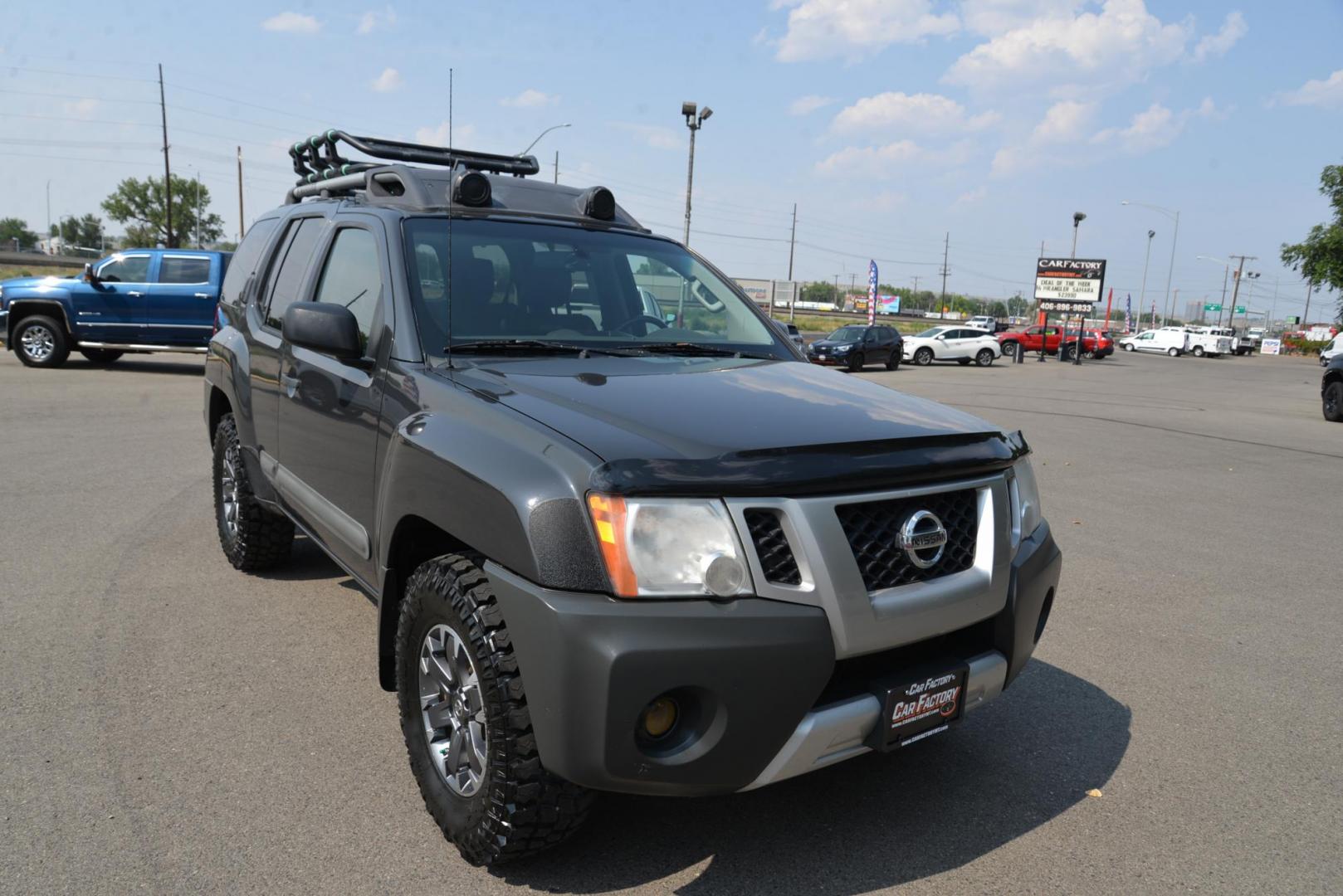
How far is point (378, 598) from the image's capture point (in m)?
3.18

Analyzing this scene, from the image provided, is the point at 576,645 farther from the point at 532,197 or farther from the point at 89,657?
the point at 89,657

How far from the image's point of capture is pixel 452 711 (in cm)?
272

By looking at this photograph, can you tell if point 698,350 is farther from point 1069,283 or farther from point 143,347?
point 1069,283

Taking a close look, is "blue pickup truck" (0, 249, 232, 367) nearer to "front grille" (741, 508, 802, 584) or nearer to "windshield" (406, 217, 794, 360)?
"windshield" (406, 217, 794, 360)

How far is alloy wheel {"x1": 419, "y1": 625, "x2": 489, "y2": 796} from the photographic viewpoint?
103 inches

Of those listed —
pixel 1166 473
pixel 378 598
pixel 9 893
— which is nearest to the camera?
pixel 9 893

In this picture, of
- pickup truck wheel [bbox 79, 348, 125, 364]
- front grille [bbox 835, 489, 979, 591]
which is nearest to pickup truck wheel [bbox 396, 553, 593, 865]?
front grille [bbox 835, 489, 979, 591]

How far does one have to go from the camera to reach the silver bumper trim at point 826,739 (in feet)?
7.68

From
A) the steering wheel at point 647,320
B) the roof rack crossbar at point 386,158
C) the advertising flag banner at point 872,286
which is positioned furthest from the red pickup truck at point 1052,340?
the steering wheel at point 647,320

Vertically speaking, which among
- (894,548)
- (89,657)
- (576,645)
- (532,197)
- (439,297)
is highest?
(532,197)

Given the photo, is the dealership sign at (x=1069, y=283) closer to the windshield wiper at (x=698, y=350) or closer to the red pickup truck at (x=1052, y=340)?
the red pickup truck at (x=1052, y=340)

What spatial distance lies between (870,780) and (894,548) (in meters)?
1.12

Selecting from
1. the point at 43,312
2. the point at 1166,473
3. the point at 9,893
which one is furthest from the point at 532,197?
the point at 43,312

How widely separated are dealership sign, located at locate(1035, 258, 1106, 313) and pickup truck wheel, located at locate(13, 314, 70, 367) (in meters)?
39.9
